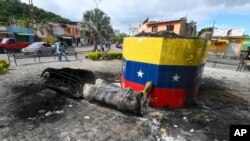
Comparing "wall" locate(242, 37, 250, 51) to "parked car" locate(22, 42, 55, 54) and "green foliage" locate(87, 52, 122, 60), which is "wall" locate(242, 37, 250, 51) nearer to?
"green foliage" locate(87, 52, 122, 60)

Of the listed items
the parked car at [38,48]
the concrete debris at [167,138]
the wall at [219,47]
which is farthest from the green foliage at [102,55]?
the wall at [219,47]

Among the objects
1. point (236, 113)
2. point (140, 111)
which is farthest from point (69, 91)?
point (236, 113)

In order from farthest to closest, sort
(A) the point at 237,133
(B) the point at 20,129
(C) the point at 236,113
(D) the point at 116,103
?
(C) the point at 236,113 → (D) the point at 116,103 → (B) the point at 20,129 → (A) the point at 237,133

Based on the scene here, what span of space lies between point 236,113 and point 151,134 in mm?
3466

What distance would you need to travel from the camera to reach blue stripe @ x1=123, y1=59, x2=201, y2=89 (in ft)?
17.5

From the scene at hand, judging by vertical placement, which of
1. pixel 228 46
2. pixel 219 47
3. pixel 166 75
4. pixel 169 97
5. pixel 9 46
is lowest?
pixel 169 97

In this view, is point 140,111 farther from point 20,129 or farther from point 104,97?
point 20,129

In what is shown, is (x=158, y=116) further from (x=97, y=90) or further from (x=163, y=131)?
(x=97, y=90)

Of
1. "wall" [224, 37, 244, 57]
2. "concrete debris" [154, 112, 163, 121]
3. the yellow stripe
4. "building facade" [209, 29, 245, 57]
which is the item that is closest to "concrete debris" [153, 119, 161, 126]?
"concrete debris" [154, 112, 163, 121]

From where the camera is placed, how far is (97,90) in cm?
555

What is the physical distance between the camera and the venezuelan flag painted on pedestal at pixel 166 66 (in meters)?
5.20

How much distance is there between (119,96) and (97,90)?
898mm

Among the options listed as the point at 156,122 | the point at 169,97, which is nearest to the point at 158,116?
the point at 156,122

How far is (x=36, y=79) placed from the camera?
8188 mm
